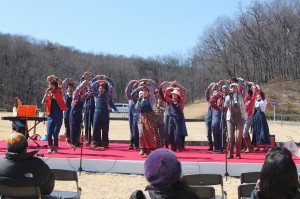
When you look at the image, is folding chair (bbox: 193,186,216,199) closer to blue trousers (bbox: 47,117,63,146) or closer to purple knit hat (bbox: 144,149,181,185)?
purple knit hat (bbox: 144,149,181,185)

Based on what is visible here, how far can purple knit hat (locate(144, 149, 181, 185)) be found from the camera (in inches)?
112

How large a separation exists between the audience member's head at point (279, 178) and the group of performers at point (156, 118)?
23.0 ft

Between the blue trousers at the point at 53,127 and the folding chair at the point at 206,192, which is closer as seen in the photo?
the folding chair at the point at 206,192

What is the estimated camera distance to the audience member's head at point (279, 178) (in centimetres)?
Answer: 322

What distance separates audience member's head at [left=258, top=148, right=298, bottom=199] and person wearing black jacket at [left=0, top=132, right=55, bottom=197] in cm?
234

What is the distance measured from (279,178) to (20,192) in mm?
2679

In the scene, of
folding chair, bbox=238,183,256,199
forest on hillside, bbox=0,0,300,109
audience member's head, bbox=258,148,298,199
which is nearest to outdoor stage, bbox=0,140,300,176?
folding chair, bbox=238,183,256,199

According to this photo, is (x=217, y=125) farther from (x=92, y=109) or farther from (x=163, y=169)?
(x=163, y=169)

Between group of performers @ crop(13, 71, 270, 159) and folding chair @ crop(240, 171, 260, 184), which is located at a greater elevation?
group of performers @ crop(13, 71, 270, 159)

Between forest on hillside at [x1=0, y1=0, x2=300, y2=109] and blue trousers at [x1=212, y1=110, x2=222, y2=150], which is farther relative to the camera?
forest on hillside at [x1=0, y1=0, x2=300, y2=109]

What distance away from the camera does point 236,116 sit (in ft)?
32.9

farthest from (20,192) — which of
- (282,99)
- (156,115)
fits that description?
(282,99)

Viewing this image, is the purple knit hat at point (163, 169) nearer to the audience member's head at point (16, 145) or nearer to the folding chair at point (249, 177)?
the audience member's head at point (16, 145)

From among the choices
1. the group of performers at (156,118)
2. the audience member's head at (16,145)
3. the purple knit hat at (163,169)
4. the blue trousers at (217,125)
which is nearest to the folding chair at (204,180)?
the audience member's head at (16,145)
